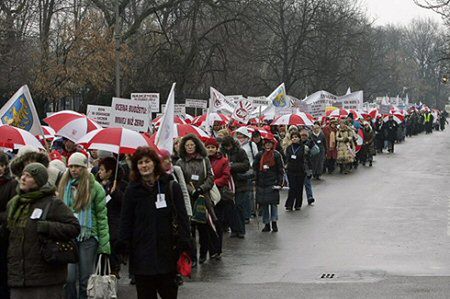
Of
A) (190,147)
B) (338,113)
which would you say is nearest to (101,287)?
(190,147)

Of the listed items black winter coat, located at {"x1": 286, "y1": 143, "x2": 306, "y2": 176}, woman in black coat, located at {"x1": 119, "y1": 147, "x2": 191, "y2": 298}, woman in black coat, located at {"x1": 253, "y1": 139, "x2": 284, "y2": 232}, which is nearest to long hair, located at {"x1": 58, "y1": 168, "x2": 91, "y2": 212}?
woman in black coat, located at {"x1": 119, "y1": 147, "x2": 191, "y2": 298}

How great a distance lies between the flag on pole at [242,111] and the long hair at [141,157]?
17888mm

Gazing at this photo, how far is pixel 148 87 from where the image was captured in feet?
134

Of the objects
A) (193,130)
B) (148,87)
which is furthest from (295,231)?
(148,87)

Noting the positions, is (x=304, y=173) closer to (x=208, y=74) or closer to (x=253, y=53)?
(x=208, y=74)

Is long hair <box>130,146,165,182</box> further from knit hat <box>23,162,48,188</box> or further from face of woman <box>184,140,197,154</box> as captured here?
face of woman <box>184,140,197,154</box>

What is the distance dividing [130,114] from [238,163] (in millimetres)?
1917

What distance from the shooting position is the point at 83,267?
→ 8727mm

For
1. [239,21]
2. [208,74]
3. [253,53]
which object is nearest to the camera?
[239,21]

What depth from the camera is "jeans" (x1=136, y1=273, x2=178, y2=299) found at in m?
7.41

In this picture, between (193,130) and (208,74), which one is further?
(208,74)

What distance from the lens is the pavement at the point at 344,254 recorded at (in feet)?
34.5

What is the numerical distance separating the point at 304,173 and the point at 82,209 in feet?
33.0

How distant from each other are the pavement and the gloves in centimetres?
329
